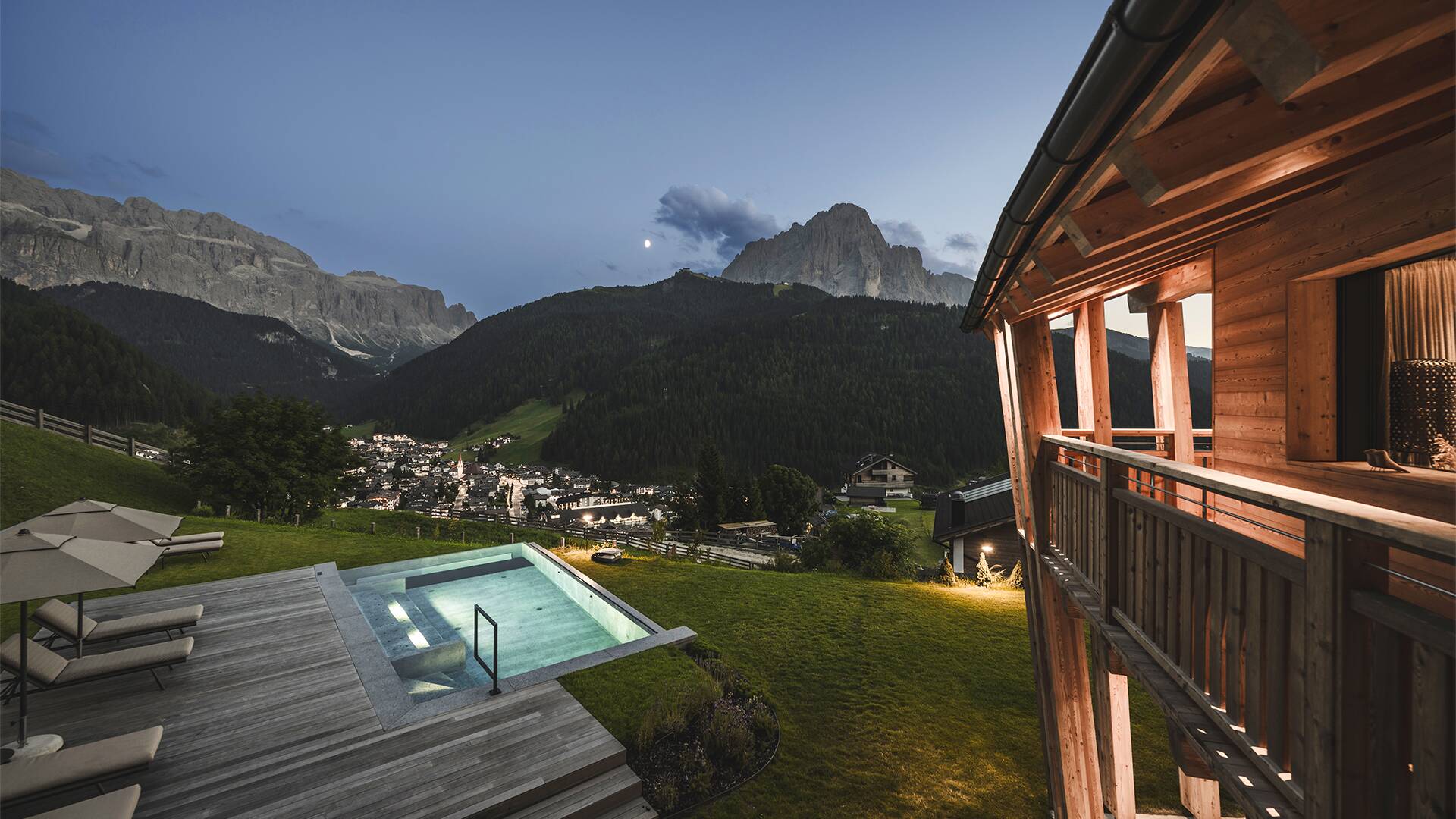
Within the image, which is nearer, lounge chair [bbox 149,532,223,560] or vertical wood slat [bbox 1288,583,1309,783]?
vertical wood slat [bbox 1288,583,1309,783]

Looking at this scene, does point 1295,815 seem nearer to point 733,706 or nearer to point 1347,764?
point 1347,764

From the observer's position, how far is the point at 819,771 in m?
6.62

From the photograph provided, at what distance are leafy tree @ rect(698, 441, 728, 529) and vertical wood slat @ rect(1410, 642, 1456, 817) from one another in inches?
1875

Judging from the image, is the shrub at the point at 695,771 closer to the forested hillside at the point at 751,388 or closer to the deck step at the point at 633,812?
the deck step at the point at 633,812

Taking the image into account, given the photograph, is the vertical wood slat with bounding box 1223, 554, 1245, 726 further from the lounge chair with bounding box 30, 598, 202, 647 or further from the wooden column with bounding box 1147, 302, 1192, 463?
the lounge chair with bounding box 30, 598, 202, 647

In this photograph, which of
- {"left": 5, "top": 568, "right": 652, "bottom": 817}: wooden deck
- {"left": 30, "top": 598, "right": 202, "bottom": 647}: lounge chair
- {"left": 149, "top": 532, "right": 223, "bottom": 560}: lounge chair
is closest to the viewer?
{"left": 5, "top": 568, "right": 652, "bottom": 817}: wooden deck

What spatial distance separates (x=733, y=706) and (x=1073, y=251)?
279 inches

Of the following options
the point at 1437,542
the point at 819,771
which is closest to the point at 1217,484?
the point at 1437,542

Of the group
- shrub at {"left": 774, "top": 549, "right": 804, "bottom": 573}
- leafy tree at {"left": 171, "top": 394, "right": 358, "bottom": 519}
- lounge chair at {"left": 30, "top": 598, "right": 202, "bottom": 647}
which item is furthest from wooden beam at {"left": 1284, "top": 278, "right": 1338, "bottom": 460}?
leafy tree at {"left": 171, "top": 394, "right": 358, "bottom": 519}

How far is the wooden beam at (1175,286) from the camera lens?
17.1 feet

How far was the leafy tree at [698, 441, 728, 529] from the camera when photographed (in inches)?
1913

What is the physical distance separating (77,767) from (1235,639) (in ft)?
28.9

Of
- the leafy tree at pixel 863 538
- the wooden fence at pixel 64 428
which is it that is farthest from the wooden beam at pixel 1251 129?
the wooden fence at pixel 64 428

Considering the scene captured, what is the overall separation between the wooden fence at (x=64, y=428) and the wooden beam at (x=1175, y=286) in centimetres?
3310
